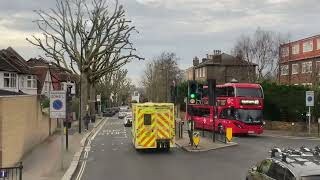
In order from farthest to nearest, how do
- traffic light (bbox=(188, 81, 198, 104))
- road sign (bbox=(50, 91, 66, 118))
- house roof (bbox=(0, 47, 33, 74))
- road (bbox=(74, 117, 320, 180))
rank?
house roof (bbox=(0, 47, 33, 74)) < traffic light (bbox=(188, 81, 198, 104)) < road sign (bbox=(50, 91, 66, 118)) < road (bbox=(74, 117, 320, 180))

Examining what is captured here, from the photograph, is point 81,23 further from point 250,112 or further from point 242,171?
point 242,171

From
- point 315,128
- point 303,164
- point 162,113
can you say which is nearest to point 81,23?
point 315,128

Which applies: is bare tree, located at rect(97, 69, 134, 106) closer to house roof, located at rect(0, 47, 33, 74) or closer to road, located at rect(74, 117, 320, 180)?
house roof, located at rect(0, 47, 33, 74)

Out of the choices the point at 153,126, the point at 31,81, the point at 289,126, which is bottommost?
the point at 289,126

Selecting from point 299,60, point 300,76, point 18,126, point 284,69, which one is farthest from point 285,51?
point 18,126

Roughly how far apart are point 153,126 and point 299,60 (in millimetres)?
58656

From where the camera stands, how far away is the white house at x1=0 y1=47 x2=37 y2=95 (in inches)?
2458

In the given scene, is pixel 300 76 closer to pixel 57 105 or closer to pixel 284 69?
pixel 284 69

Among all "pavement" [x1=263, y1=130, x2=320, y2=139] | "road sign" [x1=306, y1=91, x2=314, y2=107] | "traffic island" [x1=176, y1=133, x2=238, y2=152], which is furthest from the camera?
"pavement" [x1=263, y1=130, x2=320, y2=139]

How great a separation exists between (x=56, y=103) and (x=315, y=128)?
29.6 m

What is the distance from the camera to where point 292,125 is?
159ft

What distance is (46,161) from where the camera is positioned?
25031 mm

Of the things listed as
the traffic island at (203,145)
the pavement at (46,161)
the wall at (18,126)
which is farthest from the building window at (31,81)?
the traffic island at (203,145)

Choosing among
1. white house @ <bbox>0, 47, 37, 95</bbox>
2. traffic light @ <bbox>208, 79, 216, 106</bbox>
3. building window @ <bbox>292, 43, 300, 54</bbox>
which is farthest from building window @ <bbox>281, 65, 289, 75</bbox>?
traffic light @ <bbox>208, 79, 216, 106</bbox>
